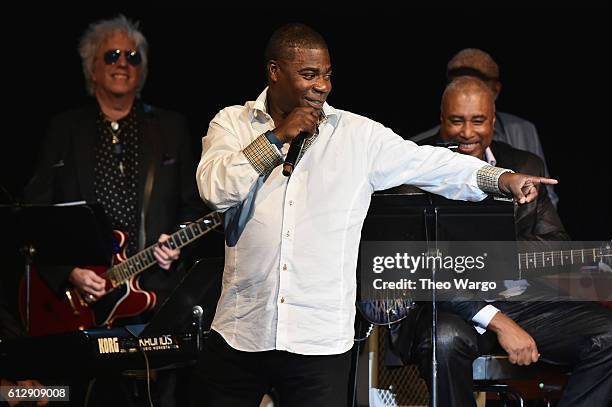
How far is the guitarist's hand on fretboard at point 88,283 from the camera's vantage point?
563 cm

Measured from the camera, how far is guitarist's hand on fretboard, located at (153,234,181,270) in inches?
217

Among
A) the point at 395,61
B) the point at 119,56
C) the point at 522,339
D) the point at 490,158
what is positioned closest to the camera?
the point at 522,339

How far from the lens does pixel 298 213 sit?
12.4ft

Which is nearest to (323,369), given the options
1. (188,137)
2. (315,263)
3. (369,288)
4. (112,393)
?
(315,263)

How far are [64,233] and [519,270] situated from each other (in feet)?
6.83

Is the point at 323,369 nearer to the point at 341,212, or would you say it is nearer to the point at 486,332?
the point at 341,212

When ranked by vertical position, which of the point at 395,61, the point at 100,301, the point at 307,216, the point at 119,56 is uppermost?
the point at 395,61

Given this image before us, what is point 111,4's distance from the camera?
6.59 meters

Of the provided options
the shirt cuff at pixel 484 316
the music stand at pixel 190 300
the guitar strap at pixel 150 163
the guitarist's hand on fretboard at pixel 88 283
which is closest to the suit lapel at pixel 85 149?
the guitar strap at pixel 150 163

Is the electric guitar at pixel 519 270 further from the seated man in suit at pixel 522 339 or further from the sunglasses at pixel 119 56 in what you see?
the sunglasses at pixel 119 56

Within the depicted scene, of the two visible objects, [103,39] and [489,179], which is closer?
[489,179]

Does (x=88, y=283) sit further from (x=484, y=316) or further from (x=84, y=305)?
(x=484, y=316)

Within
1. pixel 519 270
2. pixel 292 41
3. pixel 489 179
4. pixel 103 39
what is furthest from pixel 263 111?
pixel 103 39

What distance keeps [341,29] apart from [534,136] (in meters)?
1.26
